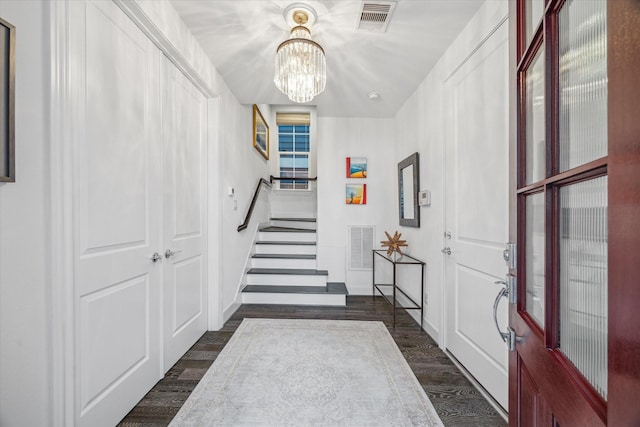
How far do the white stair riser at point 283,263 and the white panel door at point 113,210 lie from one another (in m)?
2.07

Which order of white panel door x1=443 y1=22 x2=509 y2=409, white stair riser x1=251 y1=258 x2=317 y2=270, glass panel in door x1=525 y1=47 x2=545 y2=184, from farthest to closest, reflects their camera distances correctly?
white stair riser x1=251 y1=258 x2=317 y2=270
white panel door x1=443 y1=22 x2=509 y2=409
glass panel in door x1=525 y1=47 x2=545 y2=184

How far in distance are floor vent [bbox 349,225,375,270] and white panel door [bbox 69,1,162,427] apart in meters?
2.64

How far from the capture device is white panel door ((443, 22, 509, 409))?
5.71 feet

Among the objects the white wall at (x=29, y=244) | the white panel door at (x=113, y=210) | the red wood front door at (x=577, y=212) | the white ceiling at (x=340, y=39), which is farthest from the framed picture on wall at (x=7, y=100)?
the red wood front door at (x=577, y=212)

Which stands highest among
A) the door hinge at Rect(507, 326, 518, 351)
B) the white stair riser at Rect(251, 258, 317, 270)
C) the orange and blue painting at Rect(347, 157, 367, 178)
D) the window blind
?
the window blind

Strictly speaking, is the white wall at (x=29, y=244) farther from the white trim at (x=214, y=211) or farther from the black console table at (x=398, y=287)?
the black console table at (x=398, y=287)

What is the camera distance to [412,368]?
2.15 metres

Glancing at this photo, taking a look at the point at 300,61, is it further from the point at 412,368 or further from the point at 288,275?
the point at 288,275

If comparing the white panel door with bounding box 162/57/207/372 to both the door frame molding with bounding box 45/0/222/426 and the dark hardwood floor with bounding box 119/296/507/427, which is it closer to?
the dark hardwood floor with bounding box 119/296/507/427

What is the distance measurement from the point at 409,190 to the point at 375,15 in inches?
73.2

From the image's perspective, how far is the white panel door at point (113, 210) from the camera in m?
1.33

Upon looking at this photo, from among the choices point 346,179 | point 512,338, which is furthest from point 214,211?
point 512,338

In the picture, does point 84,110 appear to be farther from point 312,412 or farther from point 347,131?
point 347,131

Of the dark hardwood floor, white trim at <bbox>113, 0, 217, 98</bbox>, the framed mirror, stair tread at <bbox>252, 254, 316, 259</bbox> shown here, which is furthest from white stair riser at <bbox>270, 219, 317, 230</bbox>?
white trim at <bbox>113, 0, 217, 98</bbox>
